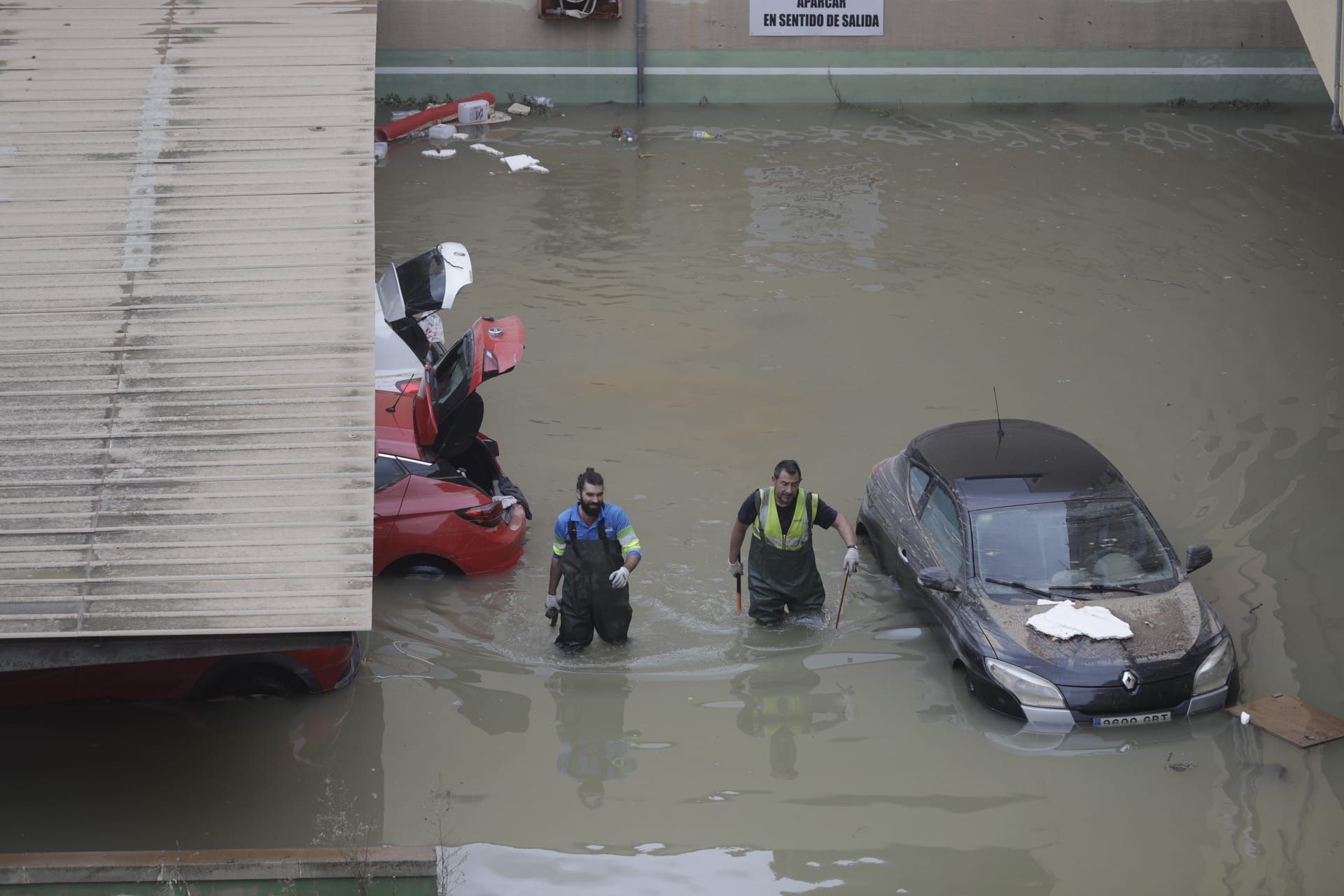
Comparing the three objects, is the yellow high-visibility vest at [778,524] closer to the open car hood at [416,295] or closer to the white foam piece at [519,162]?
the open car hood at [416,295]

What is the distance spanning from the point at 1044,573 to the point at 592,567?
3.17 metres

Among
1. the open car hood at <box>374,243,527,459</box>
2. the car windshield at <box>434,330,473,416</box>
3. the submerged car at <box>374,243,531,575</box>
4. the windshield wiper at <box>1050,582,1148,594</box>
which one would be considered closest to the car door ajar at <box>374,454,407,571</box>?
the submerged car at <box>374,243,531,575</box>

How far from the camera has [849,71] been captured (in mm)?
25828

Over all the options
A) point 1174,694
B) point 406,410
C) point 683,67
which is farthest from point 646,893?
Result: point 683,67

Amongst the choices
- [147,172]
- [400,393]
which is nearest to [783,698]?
[400,393]

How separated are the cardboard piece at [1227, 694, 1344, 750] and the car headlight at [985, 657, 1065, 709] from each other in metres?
1.22

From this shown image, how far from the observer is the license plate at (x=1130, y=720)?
8.14 metres

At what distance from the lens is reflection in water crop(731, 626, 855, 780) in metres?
8.37

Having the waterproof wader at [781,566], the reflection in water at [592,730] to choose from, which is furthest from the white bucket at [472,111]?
the reflection in water at [592,730]

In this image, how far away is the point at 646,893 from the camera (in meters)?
Answer: 6.95

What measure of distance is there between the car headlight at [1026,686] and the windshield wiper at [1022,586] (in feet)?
2.37

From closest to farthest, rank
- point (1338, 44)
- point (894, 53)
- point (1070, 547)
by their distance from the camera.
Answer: point (1070, 547) < point (1338, 44) < point (894, 53)

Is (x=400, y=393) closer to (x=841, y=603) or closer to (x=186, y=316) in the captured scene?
(x=186, y=316)

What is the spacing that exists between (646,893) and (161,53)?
7445mm
